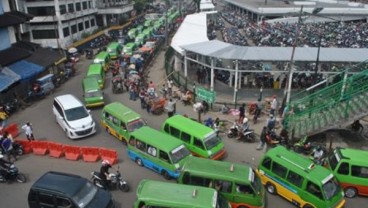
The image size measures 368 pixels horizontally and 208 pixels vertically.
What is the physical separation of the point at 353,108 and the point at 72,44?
43973 mm

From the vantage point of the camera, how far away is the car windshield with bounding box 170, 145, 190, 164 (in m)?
16.6

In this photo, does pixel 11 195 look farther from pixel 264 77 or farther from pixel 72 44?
pixel 72 44

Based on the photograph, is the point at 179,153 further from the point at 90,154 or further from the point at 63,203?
the point at 63,203

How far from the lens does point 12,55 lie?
3161 centimetres

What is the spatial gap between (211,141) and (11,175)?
10.4 metres

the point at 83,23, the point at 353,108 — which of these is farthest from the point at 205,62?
the point at 83,23

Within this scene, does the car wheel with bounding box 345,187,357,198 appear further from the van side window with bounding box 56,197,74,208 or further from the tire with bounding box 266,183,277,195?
the van side window with bounding box 56,197,74,208

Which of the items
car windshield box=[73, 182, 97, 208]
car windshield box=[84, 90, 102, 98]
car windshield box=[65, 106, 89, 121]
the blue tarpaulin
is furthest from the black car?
the blue tarpaulin

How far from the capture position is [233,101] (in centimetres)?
2758

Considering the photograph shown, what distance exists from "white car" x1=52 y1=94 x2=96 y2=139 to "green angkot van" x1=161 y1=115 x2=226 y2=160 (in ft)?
19.0

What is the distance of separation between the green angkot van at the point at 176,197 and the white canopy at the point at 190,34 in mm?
21406

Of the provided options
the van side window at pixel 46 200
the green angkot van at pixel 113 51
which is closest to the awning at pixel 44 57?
the green angkot van at pixel 113 51

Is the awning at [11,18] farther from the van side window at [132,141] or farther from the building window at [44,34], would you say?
the van side window at [132,141]

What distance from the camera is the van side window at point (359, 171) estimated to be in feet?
49.9
